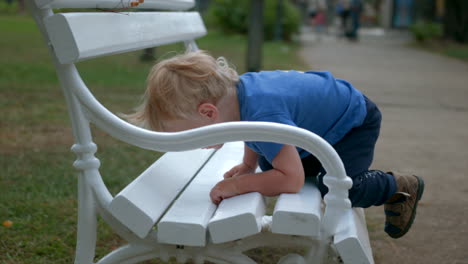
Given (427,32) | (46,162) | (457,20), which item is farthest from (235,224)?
(427,32)

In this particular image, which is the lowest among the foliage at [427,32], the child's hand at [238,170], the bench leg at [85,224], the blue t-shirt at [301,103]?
the foliage at [427,32]

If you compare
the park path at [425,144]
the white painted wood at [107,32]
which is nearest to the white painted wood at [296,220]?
the white painted wood at [107,32]

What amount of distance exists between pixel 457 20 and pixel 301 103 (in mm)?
15678

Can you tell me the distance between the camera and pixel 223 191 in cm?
196

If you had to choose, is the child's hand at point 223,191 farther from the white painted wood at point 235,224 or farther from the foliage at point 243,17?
the foliage at point 243,17

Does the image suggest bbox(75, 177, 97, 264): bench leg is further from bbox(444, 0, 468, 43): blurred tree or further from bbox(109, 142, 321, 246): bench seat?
bbox(444, 0, 468, 43): blurred tree

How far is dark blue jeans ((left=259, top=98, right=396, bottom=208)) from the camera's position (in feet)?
7.27

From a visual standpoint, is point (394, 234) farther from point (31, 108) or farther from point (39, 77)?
point (39, 77)

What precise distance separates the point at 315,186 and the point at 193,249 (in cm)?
52

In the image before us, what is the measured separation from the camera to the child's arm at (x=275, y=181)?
1916 mm

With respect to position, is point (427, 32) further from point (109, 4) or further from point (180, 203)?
point (180, 203)

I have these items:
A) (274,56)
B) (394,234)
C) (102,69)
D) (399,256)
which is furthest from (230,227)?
(274,56)

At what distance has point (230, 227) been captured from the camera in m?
1.71

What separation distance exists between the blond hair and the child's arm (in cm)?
Answer: 27
